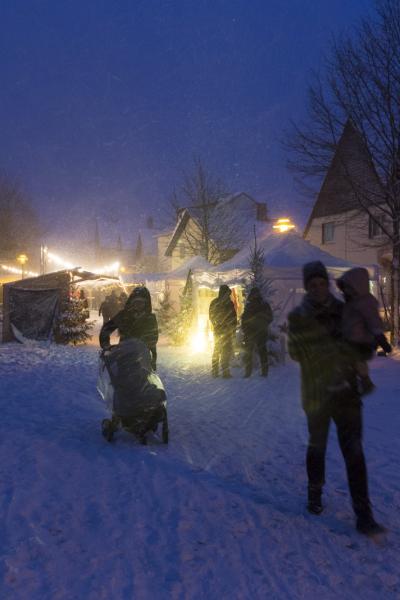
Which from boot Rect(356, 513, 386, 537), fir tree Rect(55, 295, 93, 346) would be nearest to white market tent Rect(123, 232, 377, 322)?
fir tree Rect(55, 295, 93, 346)

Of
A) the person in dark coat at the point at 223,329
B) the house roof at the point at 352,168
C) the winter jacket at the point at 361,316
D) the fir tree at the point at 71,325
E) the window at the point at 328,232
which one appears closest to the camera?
the winter jacket at the point at 361,316

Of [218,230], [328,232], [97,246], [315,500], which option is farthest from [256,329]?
[97,246]


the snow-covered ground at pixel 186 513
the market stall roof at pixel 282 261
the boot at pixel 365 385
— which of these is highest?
the market stall roof at pixel 282 261

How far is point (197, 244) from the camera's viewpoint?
32344mm

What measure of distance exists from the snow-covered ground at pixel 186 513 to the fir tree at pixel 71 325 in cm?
1068

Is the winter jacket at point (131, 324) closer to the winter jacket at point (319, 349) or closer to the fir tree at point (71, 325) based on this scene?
the winter jacket at point (319, 349)

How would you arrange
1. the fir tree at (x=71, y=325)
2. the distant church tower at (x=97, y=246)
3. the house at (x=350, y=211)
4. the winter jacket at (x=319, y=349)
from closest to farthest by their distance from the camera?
the winter jacket at (x=319, y=349), the house at (x=350, y=211), the fir tree at (x=71, y=325), the distant church tower at (x=97, y=246)

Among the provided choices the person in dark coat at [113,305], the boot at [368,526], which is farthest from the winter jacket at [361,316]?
the person in dark coat at [113,305]

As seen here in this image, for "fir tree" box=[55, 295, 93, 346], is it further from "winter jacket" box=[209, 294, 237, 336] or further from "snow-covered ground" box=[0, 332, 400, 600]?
"snow-covered ground" box=[0, 332, 400, 600]

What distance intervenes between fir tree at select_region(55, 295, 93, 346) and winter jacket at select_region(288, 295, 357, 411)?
15.2m

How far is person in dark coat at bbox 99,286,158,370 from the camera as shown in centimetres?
A: 613

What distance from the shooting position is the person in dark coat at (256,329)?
35.9 ft

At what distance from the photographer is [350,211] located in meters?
23.7

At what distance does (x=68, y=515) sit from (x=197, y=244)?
29099mm
